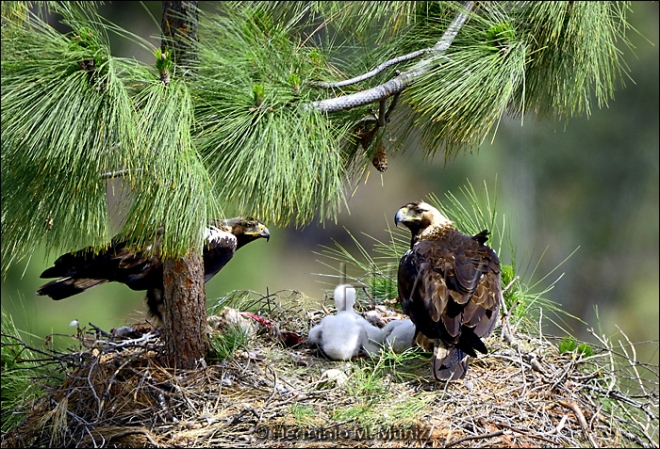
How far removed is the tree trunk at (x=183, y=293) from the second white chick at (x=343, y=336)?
0.44 m

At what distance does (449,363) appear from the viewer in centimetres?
263

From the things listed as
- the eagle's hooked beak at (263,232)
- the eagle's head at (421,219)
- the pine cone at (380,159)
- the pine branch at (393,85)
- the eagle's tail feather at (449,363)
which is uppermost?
the pine branch at (393,85)

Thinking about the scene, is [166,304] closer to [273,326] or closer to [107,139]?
[273,326]

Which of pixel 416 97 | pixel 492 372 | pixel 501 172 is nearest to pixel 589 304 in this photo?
pixel 501 172

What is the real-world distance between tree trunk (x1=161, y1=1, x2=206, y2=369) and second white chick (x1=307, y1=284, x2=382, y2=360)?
440 mm

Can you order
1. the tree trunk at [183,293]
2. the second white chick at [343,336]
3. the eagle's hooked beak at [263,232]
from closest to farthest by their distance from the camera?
the tree trunk at [183,293], the second white chick at [343,336], the eagle's hooked beak at [263,232]

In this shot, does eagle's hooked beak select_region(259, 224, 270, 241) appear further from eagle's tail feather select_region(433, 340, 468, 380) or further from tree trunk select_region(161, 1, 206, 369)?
eagle's tail feather select_region(433, 340, 468, 380)

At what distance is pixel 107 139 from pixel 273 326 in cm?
131

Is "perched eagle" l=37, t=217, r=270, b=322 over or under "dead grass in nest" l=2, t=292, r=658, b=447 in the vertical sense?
over

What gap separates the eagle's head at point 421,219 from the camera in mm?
3254

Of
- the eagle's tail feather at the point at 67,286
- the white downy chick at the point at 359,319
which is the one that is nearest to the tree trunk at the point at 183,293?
the white downy chick at the point at 359,319

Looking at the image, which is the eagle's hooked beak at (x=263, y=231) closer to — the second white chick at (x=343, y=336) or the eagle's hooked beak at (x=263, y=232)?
the eagle's hooked beak at (x=263, y=232)

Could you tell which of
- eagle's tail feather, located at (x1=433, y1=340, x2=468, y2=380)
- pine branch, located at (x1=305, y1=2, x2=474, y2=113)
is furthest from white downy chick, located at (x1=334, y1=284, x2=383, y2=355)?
pine branch, located at (x1=305, y1=2, x2=474, y2=113)

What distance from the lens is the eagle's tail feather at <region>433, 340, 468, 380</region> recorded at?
2.62 metres
